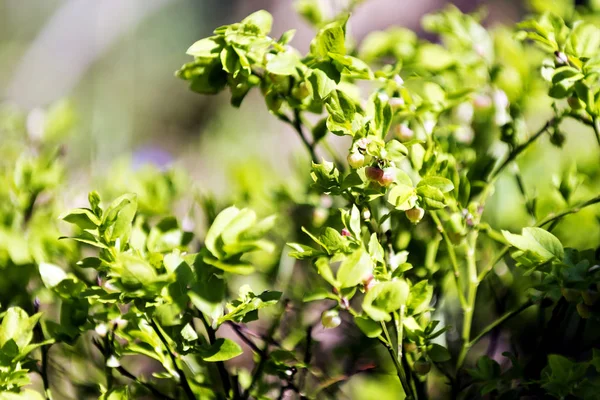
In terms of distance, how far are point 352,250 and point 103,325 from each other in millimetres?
266

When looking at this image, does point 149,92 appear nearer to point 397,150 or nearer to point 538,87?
point 538,87

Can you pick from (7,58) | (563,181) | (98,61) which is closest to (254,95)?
(98,61)

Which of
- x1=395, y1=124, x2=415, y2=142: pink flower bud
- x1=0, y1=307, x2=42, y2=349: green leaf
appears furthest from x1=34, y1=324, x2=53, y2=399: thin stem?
x1=395, y1=124, x2=415, y2=142: pink flower bud

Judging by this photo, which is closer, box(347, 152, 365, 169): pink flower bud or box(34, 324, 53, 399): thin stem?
box(347, 152, 365, 169): pink flower bud

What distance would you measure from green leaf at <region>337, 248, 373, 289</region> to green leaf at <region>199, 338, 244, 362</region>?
0.12 meters

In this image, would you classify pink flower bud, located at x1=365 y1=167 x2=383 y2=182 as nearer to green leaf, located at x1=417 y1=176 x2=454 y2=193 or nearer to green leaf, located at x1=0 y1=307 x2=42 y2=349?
green leaf, located at x1=417 y1=176 x2=454 y2=193

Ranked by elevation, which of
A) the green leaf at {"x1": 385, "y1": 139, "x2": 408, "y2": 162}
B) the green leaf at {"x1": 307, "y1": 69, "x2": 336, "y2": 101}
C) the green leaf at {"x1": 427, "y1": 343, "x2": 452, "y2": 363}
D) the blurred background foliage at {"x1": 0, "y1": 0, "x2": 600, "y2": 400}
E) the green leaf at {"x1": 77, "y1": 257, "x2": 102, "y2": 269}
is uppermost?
the green leaf at {"x1": 307, "y1": 69, "x2": 336, "y2": 101}

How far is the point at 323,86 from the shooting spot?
1.62 ft

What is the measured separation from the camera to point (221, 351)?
506 millimetres

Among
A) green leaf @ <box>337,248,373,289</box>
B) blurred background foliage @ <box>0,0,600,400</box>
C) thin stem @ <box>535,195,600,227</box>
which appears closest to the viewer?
green leaf @ <box>337,248,373,289</box>

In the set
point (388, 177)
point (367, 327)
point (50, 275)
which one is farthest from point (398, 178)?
point (50, 275)

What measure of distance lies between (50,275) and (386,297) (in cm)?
33

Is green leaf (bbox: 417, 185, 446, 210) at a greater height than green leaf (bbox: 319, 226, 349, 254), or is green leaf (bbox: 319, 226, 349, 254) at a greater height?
green leaf (bbox: 417, 185, 446, 210)

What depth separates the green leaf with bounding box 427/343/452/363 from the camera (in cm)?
52
